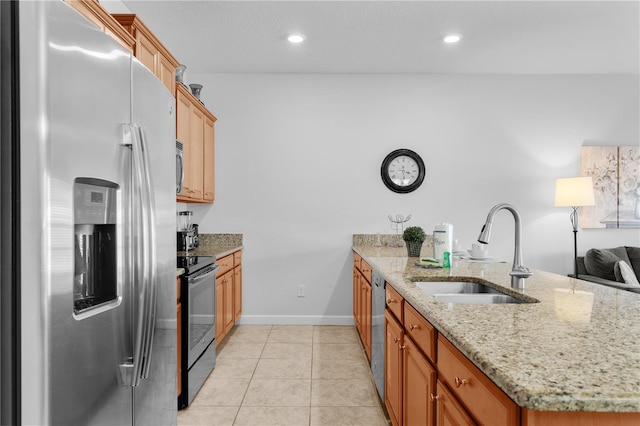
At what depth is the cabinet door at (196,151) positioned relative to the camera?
3.47 meters

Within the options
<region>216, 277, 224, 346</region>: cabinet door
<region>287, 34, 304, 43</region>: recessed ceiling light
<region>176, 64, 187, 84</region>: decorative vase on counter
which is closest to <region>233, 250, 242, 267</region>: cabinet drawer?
<region>216, 277, 224, 346</region>: cabinet door

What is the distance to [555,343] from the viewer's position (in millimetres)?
953

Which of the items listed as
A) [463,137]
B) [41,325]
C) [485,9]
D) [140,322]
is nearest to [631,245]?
[463,137]

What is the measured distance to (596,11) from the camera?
3021 millimetres

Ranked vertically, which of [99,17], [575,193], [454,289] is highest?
[99,17]

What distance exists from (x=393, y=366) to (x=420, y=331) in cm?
61

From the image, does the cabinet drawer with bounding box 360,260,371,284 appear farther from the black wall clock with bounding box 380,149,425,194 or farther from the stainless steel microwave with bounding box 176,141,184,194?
the stainless steel microwave with bounding box 176,141,184,194

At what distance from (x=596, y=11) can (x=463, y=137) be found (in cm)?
164

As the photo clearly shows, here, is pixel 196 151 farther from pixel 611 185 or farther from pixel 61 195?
pixel 611 185

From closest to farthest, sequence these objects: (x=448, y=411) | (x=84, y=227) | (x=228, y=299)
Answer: (x=84, y=227) < (x=448, y=411) < (x=228, y=299)

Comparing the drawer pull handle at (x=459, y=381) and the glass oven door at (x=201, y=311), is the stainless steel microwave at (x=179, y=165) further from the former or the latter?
the drawer pull handle at (x=459, y=381)

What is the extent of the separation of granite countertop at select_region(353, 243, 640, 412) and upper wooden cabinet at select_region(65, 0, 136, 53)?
5.54ft

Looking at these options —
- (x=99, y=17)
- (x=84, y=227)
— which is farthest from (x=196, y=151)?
(x=84, y=227)

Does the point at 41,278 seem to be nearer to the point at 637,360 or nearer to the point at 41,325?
the point at 41,325
